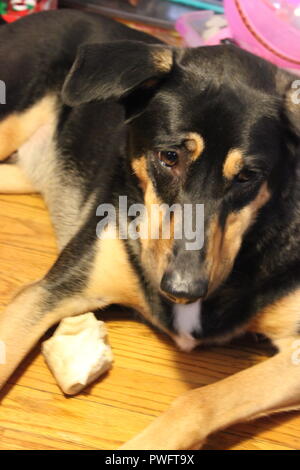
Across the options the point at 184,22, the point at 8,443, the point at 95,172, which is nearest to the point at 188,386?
the point at 8,443

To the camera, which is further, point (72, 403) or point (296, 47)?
point (296, 47)

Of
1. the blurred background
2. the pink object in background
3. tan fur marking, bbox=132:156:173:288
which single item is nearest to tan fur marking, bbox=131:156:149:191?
tan fur marking, bbox=132:156:173:288

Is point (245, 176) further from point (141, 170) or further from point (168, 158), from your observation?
point (141, 170)

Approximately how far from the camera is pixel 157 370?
1768 millimetres

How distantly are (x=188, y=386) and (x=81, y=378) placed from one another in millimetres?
331

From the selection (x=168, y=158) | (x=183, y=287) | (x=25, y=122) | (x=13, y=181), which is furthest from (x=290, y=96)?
(x=13, y=181)

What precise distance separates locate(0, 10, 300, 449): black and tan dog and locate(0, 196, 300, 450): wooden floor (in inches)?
3.2

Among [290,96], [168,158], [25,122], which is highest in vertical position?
[290,96]

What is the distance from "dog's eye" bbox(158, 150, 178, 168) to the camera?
1.44 metres

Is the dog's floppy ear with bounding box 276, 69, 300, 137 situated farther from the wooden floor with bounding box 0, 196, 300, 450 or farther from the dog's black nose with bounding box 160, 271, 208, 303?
the wooden floor with bounding box 0, 196, 300, 450

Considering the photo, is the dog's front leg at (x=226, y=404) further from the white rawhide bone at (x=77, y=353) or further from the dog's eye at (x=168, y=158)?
the dog's eye at (x=168, y=158)

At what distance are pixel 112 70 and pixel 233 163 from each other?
38 centimetres

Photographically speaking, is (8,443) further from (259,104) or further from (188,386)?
(259,104)

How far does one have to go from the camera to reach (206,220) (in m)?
1.41
